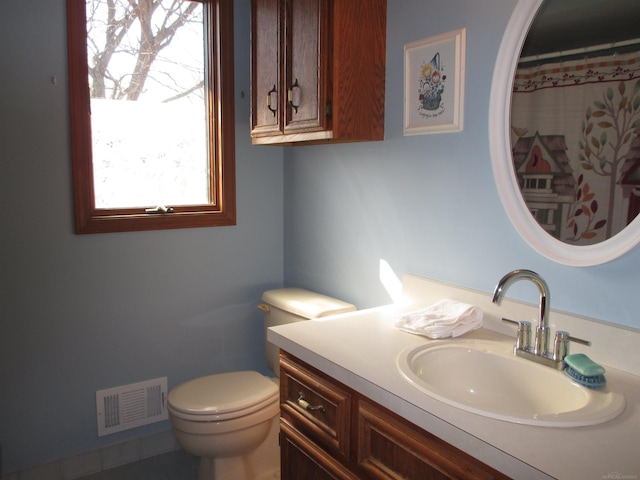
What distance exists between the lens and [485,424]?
985 mm

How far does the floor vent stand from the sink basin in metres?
1.50

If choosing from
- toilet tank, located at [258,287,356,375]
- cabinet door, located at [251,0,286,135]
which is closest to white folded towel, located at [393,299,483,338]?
toilet tank, located at [258,287,356,375]

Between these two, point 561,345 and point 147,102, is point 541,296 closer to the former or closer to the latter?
point 561,345

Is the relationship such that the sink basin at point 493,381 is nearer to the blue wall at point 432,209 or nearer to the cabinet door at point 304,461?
the blue wall at point 432,209

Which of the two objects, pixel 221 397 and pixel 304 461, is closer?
pixel 304 461

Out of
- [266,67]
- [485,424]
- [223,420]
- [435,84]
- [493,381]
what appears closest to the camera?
[485,424]

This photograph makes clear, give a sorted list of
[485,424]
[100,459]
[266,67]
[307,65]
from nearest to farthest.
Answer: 1. [485,424]
2. [307,65]
3. [266,67]
4. [100,459]

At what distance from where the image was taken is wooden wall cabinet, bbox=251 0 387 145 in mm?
1763

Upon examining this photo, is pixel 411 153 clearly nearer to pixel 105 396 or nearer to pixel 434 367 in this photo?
pixel 434 367

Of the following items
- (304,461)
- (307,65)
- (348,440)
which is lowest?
(304,461)

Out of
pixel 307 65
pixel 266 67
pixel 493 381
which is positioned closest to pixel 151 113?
pixel 266 67

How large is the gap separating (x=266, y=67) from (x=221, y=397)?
51.8 inches

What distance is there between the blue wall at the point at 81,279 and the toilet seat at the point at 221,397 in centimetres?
36

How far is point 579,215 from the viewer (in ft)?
4.38
